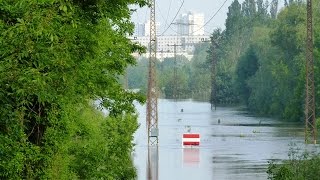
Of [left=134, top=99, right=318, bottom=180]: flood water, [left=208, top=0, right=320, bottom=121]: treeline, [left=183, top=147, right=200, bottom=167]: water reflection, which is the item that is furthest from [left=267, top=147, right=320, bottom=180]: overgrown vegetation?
[left=208, top=0, right=320, bottom=121]: treeline

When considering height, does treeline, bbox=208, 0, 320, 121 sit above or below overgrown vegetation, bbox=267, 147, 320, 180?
above

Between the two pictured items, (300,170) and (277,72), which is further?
(277,72)

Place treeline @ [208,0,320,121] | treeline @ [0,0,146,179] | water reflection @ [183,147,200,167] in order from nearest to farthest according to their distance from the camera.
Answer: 1. treeline @ [0,0,146,179]
2. water reflection @ [183,147,200,167]
3. treeline @ [208,0,320,121]

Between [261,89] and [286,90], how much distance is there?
1678 centimetres

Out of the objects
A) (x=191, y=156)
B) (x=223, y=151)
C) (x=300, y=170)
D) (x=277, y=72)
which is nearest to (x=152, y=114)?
(x=223, y=151)

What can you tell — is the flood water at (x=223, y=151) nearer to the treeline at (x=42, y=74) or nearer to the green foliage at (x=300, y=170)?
the green foliage at (x=300, y=170)

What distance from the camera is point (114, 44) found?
23.3 meters

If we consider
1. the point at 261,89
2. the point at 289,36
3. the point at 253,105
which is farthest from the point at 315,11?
the point at 253,105

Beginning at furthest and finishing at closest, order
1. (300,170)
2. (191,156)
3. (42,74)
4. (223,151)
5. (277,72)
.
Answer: (277,72) → (223,151) → (191,156) → (300,170) → (42,74)

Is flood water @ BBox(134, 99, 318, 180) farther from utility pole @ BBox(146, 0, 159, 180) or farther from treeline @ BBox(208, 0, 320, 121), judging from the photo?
treeline @ BBox(208, 0, 320, 121)

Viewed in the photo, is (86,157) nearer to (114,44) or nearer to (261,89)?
(114,44)

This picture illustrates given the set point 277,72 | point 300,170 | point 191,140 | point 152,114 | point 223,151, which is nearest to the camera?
point 300,170

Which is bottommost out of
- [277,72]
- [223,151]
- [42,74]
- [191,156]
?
[191,156]

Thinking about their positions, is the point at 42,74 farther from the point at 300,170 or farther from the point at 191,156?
the point at 191,156
